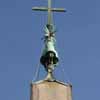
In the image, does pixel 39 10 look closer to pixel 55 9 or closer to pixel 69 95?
pixel 55 9

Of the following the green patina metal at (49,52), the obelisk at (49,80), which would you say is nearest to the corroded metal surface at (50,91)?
the obelisk at (49,80)

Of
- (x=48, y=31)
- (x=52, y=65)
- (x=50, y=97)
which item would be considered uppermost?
(x=48, y=31)

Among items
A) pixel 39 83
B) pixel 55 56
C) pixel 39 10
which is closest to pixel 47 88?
pixel 39 83

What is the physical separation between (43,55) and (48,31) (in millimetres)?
1035

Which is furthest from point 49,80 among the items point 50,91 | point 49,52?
point 49,52

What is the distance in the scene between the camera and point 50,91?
55.2 feet

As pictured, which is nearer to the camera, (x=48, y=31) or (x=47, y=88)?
(x=47, y=88)

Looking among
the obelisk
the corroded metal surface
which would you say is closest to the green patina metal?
the obelisk

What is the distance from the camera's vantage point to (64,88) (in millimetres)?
17141

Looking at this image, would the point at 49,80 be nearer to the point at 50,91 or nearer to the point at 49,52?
the point at 50,91

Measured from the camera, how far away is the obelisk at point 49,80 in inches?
658

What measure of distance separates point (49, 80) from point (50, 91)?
582 mm

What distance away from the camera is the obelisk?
16703mm

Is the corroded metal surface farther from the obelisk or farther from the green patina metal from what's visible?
the green patina metal
